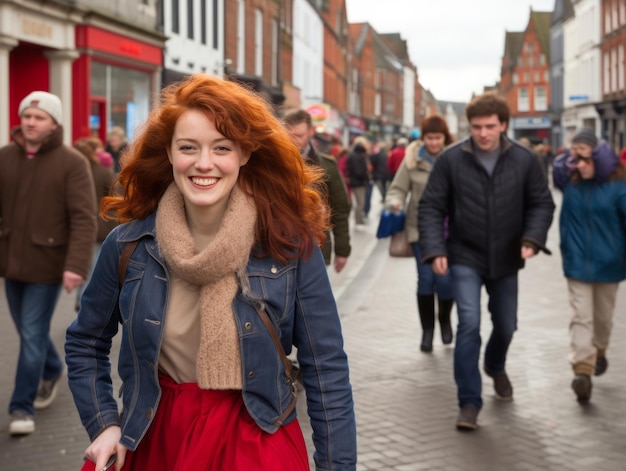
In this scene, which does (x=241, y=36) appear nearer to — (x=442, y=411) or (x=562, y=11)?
(x=442, y=411)

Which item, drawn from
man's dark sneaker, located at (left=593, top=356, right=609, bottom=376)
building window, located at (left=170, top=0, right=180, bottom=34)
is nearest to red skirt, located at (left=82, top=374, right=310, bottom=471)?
man's dark sneaker, located at (left=593, top=356, right=609, bottom=376)

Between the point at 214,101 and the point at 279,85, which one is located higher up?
the point at 279,85

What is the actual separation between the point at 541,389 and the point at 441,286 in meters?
1.95

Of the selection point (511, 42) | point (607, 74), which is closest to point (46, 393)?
point (607, 74)

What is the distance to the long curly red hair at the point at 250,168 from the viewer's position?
9.61 feet

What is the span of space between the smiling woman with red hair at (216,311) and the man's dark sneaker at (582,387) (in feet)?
15.2

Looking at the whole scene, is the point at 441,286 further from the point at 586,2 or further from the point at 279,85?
the point at 586,2

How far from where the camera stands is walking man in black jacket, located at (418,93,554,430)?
690 centimetres

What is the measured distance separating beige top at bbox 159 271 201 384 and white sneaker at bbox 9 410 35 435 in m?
3.61

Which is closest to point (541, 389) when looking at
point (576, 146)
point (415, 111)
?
point (576, 146)

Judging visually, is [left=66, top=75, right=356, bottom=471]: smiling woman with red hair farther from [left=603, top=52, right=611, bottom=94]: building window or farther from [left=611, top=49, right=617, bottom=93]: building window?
[left=603, top=52, right=611, bottom=94]: building window

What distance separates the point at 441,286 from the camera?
31.5ft

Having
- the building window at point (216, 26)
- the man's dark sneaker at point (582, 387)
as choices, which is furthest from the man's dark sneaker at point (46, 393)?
the building window at point (216, 26)

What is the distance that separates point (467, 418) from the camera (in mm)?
6656
